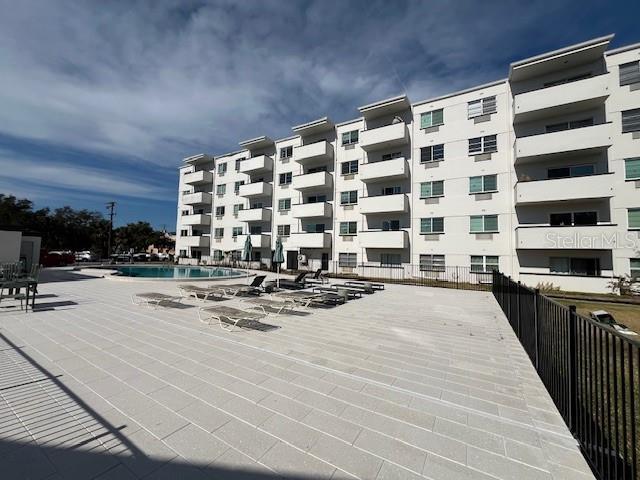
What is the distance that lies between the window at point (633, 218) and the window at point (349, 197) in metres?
19.8

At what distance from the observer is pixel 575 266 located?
2006 cm

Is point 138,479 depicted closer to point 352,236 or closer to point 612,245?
point 612,245

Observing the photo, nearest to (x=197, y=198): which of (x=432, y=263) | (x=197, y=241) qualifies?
(x=197, y=241)

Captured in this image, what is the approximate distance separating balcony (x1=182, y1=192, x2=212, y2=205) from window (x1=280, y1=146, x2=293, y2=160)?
14.3 meters

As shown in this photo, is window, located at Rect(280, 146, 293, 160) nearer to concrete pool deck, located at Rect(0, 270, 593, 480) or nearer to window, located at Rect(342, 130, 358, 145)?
window, located at Rect(342, 130, 358, 145)

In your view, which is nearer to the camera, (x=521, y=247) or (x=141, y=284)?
(x=141, y=284)

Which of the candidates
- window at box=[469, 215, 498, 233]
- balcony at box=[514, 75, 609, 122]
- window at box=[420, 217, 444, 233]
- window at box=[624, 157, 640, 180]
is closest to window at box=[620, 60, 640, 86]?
balcony at box=[514, 75, 609, 122]

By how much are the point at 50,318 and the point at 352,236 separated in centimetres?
2393

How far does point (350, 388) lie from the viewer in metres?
4.54

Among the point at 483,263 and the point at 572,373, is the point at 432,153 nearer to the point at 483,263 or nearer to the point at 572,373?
the point at 483,263

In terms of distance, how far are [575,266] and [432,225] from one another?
9.99 metres

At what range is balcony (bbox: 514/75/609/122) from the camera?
19078mm

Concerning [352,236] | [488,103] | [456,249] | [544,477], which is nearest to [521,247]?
[456,249]

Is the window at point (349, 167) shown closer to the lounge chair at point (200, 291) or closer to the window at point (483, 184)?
the window at point (483, 184)
